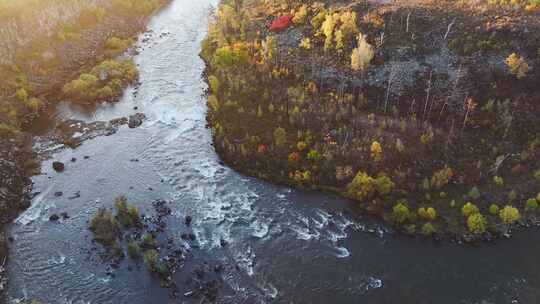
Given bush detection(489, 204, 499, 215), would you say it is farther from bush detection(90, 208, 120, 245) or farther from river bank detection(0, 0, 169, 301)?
river bank detection(0, 0, 169, 301)

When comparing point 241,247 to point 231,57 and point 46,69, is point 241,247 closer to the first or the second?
point 231,57

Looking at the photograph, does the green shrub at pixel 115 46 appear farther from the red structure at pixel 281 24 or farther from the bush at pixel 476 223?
the bush at pixel 476 223

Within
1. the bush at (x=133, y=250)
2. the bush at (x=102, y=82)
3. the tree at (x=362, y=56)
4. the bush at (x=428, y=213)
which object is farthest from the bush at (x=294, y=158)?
the bush at (x=102, y=82)

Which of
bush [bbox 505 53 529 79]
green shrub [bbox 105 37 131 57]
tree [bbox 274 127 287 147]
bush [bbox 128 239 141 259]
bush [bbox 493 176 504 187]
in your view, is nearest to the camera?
bush [bbox 128 239 141 259]

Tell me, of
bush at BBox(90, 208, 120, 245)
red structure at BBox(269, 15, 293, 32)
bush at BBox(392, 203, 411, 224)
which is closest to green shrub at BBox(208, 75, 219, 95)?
red structure at BBox(269, 15, 293, 32)

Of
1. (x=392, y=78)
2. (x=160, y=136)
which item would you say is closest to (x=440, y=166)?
(x=392, y=78)

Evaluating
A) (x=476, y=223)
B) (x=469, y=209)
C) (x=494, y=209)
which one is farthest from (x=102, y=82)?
(x=494, y=209)
